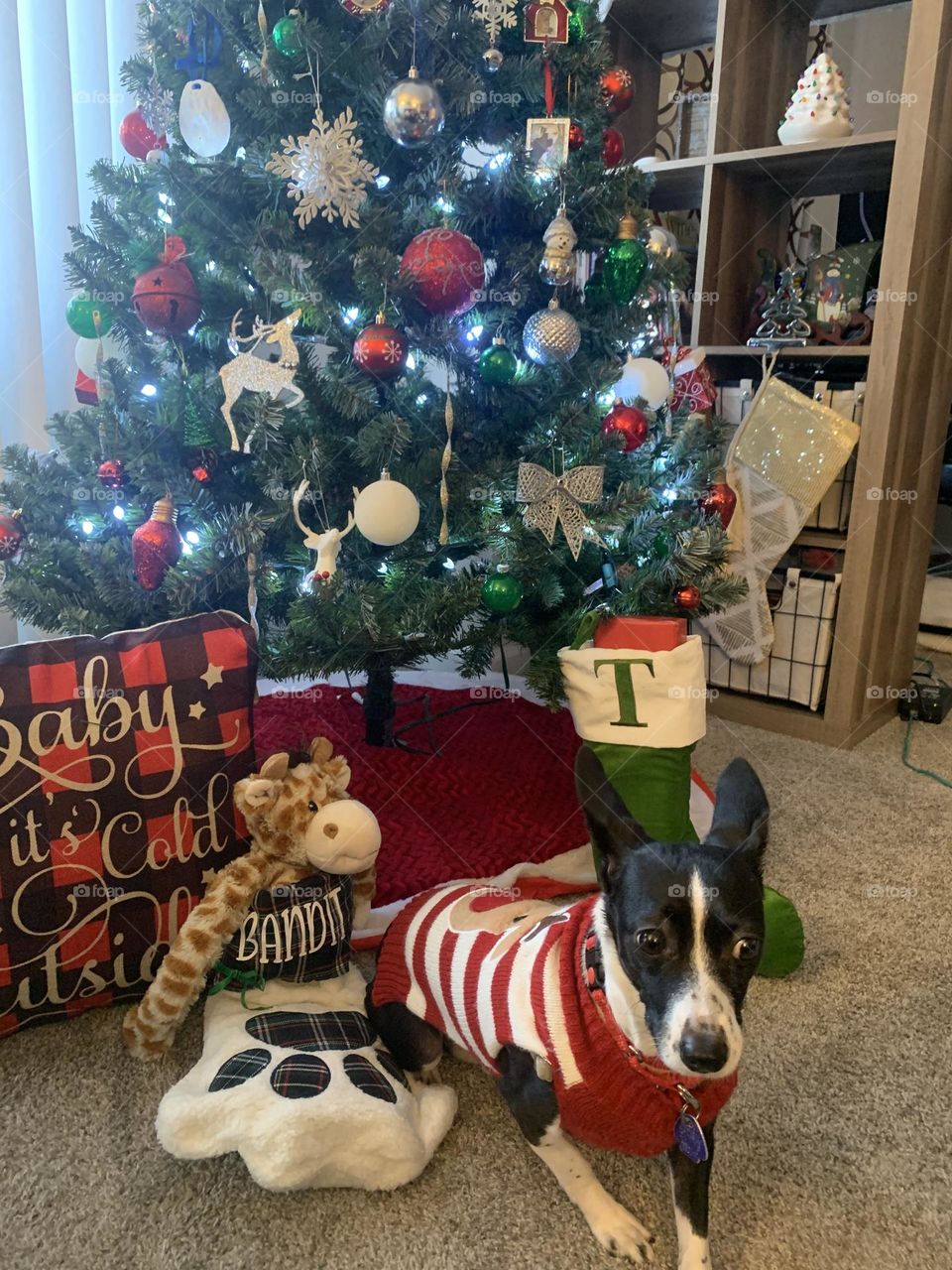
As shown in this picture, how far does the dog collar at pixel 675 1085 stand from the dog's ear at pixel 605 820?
3.4 inches

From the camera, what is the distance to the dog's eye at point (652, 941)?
71cm

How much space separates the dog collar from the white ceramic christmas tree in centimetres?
170

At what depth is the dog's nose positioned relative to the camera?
2.17ft

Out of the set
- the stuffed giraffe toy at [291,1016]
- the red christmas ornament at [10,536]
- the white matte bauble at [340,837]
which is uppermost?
the red christmas ornament at [10,536]

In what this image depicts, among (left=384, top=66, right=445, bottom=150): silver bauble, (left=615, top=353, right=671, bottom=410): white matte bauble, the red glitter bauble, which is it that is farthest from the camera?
the red glitter bauble

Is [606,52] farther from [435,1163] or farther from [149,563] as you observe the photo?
[435,1163]

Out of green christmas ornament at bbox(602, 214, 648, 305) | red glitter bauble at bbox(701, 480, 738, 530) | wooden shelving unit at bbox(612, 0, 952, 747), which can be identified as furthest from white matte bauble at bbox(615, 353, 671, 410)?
wooden shelving unit at bbox(612, 0, 952, 747)

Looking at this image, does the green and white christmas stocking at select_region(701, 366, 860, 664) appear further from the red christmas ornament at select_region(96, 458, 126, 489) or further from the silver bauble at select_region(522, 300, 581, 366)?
the red christmas ornament at select_region(96, 458, 126, 489)

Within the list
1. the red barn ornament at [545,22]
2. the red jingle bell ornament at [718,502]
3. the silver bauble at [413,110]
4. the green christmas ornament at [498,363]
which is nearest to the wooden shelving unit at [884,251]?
the red jingle bell ornament at [718,502]

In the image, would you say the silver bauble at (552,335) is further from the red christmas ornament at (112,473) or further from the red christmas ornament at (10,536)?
the red christmas ornament at (10,536)

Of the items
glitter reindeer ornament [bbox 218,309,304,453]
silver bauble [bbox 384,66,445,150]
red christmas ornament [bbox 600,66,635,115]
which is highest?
red christmas ornament [bbox 600,66,635,115]

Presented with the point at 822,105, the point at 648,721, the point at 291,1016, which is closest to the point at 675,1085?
the point at 291,1016

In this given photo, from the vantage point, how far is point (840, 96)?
173 centimetres

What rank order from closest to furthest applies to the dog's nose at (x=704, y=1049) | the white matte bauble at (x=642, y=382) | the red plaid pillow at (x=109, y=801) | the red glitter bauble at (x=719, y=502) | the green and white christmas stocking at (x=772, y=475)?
the dog's nose at (x=704, y=1049), the red plaid pillow at (x=109, y=801), the white matte bauble at (x=642, y=382), the red glitter bauble at (x=719, y=502), the green and white christmas stocking at (x=772, y=475)
